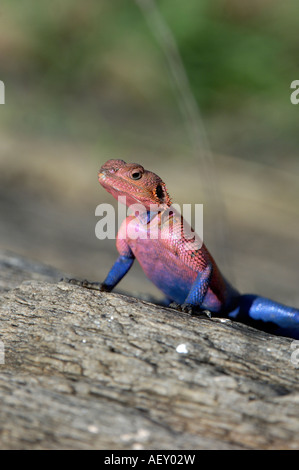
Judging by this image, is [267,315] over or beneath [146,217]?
beneath

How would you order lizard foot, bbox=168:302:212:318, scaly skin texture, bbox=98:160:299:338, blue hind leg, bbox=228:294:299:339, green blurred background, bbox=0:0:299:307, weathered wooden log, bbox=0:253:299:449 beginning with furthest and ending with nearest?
green blurred background, bbox=0:0:299:307, blue hind leg, bbox=228:294:299:339, scaly skin texture, bbox=98:160:299:338, lizard foot, bbox=168:302:212:318, weathered wooden log, bbox=0:253:299:449

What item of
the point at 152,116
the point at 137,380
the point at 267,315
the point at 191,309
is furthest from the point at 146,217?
the point at 152,116

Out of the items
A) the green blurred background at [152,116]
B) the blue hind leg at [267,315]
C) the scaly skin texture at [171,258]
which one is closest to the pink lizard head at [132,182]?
the scaly skin texture at [171,258]

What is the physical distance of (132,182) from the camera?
2.49 m

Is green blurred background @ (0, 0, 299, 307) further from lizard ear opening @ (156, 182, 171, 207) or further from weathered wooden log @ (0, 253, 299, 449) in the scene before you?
weathered wooden log @ (0, 253, 299, 449)

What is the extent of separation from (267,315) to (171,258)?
65 centimetres

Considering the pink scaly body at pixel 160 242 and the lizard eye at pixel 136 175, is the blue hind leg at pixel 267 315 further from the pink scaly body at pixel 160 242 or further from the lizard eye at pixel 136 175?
the lizard eye at pixel 136 175

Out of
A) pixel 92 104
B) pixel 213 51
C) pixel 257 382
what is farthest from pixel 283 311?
pixel 92 104

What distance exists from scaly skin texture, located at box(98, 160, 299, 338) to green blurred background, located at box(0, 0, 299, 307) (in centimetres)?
248

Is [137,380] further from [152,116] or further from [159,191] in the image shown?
[152,116]

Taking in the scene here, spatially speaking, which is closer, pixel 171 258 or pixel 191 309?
pixel 191 309

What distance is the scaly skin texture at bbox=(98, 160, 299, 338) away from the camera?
2502mm

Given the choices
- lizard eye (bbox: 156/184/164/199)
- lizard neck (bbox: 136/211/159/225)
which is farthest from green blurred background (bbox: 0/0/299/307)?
lizard eye (bbox: 156/184/164/199)

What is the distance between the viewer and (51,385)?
71.4 inches
